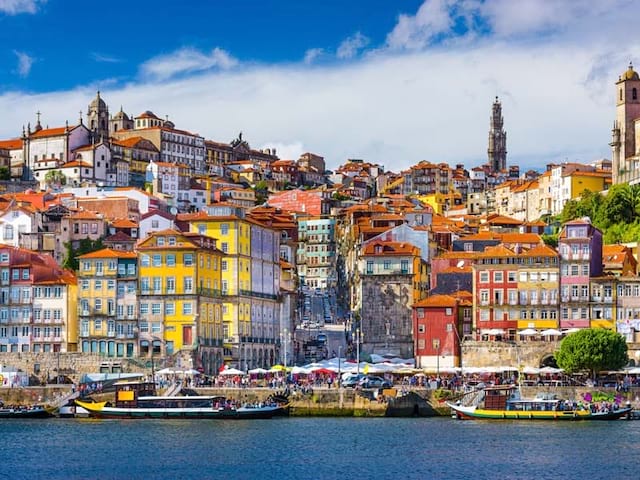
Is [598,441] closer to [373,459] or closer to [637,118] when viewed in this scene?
[373,459]

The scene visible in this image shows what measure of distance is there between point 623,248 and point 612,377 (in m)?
19.3

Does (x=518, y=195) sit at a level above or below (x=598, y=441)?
above

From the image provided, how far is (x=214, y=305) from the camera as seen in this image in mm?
95375

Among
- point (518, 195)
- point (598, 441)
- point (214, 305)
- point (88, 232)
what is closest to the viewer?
point (598, 441)

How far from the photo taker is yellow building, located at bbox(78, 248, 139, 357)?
9356cm

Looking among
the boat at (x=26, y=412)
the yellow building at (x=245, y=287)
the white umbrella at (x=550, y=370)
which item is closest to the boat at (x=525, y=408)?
the white umbrella at (x=550, y=370)

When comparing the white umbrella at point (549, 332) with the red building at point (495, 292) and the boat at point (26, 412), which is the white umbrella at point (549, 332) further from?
the boat at point (26, 412)

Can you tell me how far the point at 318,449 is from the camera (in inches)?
2596

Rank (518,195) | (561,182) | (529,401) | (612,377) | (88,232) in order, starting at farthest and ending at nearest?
(518,195)
(561,182)
(88,232)
(612,377)
(529,401)

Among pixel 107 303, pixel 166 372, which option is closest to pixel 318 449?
pixel 166 372

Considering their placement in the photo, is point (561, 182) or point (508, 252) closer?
point (508, 252)

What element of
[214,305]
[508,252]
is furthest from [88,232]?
[508,252]

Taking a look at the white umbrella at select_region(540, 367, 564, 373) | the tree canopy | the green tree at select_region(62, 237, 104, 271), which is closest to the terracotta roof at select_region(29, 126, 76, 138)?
the green tree at select_region(62, 237, 104, 271)

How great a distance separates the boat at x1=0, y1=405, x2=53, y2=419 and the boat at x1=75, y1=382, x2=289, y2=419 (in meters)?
2.16
